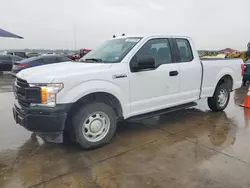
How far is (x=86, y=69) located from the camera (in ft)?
12.8

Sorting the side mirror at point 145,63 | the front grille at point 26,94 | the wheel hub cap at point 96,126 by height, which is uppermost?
the side mirror at point 145,63

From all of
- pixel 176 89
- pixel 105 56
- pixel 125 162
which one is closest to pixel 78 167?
pixel 125 162

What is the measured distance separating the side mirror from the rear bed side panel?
1.91 m

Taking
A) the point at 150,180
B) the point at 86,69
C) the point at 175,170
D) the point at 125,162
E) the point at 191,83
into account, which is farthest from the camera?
the point at 191,83

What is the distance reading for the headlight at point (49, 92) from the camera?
11.6 feet

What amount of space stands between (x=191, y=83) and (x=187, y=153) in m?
1.94

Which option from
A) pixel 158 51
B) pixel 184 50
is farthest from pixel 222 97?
pixel 158 51

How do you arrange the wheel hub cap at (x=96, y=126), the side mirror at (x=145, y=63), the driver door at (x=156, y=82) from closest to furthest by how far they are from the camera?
the wheel hub cap at (x=96, y=126)
the side mirror at (x=145, y=63)
the driver door at (x=156, y=82)

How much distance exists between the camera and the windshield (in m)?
4.42

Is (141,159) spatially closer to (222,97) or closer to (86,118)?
(86,118)

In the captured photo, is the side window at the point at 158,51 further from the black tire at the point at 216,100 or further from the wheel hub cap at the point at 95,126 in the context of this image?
the black tire at the point at 216,100

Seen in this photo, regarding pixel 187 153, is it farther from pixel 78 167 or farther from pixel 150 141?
pixel 78 167

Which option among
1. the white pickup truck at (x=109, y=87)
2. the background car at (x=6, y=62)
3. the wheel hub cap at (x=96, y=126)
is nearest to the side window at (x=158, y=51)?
the white pickup truck at (x=109, y=87)

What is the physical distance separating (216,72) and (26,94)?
14.6 ft
